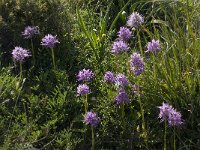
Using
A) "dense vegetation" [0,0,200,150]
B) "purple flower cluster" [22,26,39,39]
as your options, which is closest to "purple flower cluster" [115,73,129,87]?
"dense vegetation" [0,0,200,150]

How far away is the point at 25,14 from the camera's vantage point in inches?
133

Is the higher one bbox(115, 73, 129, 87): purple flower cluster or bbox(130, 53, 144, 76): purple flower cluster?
bbox(130, 53, 144, 76): purple flower cluster

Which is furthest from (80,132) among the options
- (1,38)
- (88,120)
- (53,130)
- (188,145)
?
(1,38)

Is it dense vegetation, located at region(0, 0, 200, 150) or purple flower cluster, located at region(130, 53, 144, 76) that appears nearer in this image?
purple flower cluster, located at region(130, 53, 144, 76)

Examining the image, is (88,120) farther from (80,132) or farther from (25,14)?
(25,14)

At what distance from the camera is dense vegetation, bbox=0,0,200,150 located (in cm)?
265

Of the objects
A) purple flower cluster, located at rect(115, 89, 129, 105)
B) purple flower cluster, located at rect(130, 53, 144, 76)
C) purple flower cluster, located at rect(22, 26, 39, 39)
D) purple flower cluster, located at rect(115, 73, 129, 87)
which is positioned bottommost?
purple flower cluster, located at rect(115, 89, 129, 105)

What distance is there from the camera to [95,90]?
307 cm

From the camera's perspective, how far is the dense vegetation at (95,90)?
2.65 m

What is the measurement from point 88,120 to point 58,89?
0.45 metres

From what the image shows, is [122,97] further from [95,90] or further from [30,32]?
[30,32]

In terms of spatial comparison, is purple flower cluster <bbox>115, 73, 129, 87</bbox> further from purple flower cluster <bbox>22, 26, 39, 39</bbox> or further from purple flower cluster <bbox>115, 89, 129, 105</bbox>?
purple flower cluster <bbox>22, 26, 39, 39</bbox>

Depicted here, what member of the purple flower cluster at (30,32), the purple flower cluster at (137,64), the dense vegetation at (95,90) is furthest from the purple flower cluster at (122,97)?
the purple flower cluster at (30,32)

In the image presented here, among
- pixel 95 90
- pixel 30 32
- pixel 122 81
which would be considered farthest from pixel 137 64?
pixel 30 32
